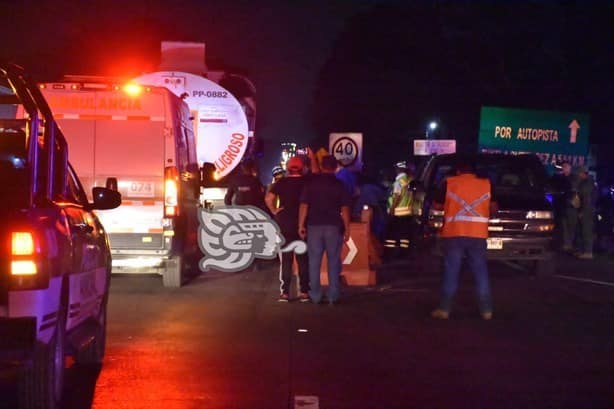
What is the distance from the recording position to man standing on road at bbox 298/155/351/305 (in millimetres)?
12180

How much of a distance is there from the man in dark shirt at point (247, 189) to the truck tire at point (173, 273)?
3232mm

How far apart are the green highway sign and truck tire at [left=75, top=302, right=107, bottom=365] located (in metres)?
17.1

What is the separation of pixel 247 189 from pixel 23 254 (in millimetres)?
11437

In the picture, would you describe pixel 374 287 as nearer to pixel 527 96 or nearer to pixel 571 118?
pixel 571 118

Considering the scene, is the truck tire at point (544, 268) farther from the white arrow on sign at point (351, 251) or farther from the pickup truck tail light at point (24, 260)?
the pickup truck tail light at point (24, 260)

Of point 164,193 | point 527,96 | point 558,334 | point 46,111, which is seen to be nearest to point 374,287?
point 164,193

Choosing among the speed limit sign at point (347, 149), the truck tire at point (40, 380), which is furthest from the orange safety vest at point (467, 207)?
the speed limit sign at point (347, 149)

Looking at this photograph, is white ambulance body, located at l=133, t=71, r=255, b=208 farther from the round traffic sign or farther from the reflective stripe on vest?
the reflective stripe on vest

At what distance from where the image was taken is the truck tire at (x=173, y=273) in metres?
14.0

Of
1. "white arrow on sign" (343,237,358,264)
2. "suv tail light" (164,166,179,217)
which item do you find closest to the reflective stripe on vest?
"white arrow on sign" (343,237,358,264)

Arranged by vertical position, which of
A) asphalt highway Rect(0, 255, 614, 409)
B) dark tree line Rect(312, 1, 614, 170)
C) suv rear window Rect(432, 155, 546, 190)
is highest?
dark tree line Rect(312, 1, 614, 170)

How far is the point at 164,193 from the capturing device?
13477 mm

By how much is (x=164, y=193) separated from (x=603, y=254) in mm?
11000

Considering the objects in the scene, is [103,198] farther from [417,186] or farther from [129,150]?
[417,186]
